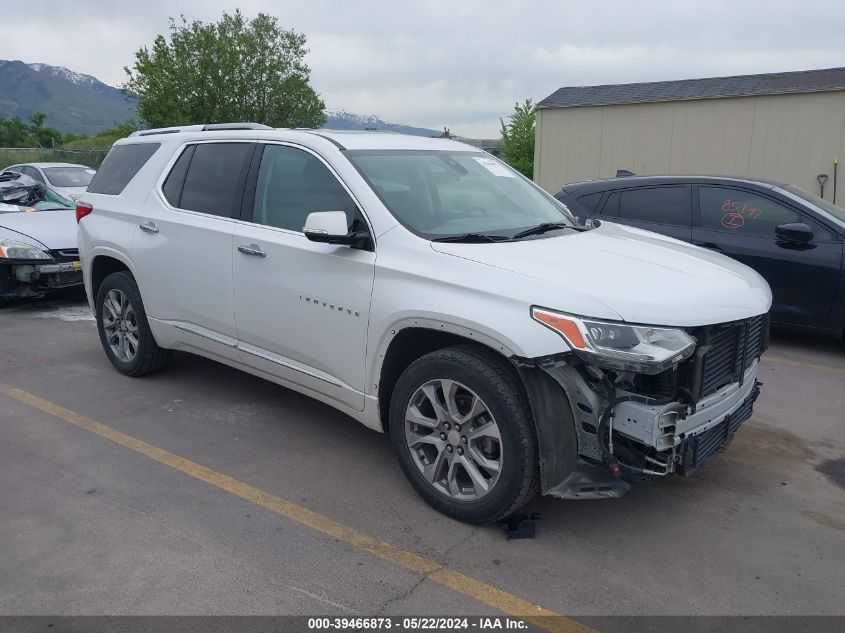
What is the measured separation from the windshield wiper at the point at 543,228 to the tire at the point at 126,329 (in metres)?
2.97

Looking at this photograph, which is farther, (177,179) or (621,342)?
(177,179)

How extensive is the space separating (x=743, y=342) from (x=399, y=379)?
1692 millimetres

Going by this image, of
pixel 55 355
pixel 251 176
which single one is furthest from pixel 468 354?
pixel 55 355

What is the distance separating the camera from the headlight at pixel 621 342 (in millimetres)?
2998

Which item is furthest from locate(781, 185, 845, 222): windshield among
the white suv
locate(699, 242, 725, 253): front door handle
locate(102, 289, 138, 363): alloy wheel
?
locate(102, 289, 138, 363): alloy wheel

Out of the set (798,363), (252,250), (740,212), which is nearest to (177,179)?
(252,250)

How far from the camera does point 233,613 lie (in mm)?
2895

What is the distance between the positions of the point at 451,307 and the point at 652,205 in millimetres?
4646

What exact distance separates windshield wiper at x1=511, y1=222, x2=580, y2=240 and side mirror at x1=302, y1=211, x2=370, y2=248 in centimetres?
83

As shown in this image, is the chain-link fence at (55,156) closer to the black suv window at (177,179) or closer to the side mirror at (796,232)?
the black suv window at (177,179)

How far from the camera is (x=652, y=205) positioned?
7.35 metres

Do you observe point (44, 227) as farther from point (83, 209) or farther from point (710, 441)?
point (710, 441)

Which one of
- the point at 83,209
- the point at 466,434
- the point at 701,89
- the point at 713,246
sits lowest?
the point at 466,434

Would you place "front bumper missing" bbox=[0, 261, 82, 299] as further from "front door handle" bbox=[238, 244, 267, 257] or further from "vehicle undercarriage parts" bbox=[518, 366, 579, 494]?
"vehicle undercarriage parts" bbox=[518, 366, 579, 494]
